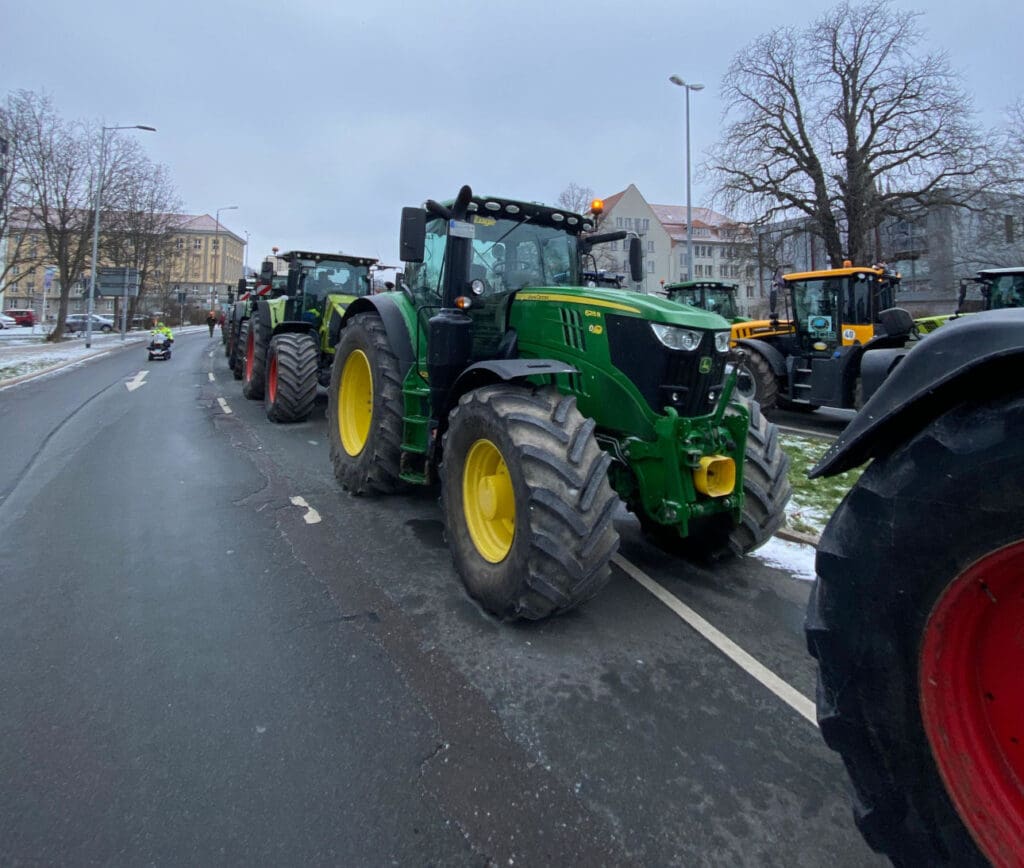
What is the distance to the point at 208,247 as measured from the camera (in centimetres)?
8738

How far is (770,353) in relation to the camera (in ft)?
37.0

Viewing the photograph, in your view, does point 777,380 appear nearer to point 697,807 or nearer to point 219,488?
point 219,488

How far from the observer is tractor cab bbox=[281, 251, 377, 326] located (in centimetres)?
1132

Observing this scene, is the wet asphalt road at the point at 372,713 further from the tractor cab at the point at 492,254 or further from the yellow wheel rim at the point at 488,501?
the tractor cab at the point at 492,254

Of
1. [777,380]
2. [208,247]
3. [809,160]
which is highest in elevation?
[208,247]

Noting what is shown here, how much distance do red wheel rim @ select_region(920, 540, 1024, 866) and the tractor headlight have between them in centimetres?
228

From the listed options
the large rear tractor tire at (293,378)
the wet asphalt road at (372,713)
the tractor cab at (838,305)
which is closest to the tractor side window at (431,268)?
the wet asphalt road at (372,713)

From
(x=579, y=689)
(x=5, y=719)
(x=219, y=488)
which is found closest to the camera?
(x=5, y=719)

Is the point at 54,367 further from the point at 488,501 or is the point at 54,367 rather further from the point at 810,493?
the point at 810,493

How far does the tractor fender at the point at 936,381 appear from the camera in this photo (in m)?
1.42

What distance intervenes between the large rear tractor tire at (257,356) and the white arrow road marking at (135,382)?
362cm

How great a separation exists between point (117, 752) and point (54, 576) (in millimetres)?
2174

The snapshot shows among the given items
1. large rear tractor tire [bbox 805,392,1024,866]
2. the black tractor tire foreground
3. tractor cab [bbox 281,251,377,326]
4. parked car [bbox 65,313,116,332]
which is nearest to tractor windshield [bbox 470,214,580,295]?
the black tractor tire foreground

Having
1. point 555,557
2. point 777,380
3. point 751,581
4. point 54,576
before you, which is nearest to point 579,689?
point 555,557
